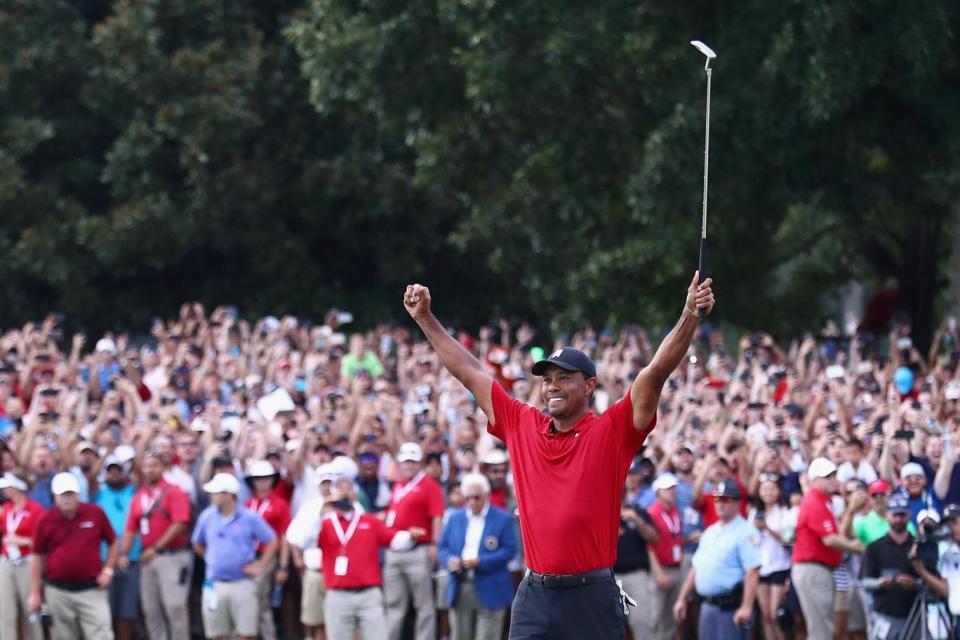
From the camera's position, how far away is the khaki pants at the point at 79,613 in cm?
1731

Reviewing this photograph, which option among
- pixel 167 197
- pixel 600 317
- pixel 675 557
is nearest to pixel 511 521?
pixel 675 557

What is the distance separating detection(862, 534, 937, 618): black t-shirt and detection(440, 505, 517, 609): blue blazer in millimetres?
3266

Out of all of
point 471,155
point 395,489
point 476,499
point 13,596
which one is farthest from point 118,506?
point 471,155

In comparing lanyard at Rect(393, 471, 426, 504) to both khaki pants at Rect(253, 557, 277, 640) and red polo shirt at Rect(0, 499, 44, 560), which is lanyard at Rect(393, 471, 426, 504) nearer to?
khaki pants at Rect(253, 557, 277, 640)

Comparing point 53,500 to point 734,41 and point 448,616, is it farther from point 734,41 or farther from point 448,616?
point 734,41

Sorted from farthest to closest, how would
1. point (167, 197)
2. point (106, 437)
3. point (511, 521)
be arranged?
point (167, 197), point (106, 437), point (511, 521)

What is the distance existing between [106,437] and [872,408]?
7.32m

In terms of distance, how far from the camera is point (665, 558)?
17438mm

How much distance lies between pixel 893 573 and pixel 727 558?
4.59 feet

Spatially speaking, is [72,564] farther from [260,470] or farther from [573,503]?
[573,503]

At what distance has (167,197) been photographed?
3117 cm

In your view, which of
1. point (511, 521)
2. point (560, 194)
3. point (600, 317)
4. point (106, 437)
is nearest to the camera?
point (511, 521)

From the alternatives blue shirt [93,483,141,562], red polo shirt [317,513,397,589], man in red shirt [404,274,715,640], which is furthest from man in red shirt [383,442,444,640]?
man in red shirt [404,274,715,640]

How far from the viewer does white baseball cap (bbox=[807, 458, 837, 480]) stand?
53.4 feet
